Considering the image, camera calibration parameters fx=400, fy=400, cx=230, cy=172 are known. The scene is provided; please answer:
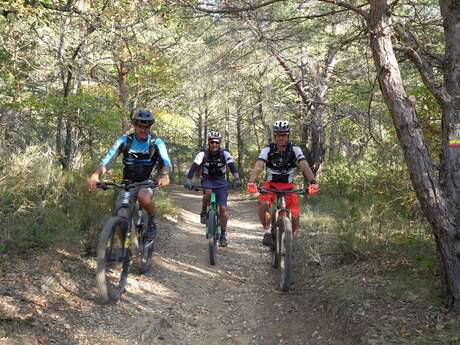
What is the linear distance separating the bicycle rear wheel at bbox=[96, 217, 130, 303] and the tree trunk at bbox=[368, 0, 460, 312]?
3.58 metres

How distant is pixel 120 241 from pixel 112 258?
0.82 ft

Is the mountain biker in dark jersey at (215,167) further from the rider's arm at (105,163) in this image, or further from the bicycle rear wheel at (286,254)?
the rider's arm at (105,163)

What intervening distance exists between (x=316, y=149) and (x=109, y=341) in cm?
1253

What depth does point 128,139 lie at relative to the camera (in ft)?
19.4

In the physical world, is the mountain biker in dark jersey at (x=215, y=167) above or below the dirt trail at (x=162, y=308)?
above

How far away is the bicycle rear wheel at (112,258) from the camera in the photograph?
15.8 ft

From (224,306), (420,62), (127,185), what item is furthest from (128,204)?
(420,62)

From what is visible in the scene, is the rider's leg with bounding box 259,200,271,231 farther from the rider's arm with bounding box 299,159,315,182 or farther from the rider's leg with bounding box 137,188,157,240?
the rider's leg with bounding box 137,188,157,240

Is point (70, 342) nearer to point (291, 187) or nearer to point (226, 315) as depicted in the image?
point (226, 315)

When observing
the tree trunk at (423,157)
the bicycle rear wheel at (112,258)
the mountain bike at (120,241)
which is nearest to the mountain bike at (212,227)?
the mountain bike at (120,241)

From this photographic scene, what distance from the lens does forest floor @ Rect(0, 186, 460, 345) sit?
413 cm

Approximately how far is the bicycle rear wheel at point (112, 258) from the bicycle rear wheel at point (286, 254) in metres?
2.27

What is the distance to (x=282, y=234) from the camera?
20.6 feet

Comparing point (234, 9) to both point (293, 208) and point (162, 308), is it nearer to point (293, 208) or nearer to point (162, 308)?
point (293, 208)
